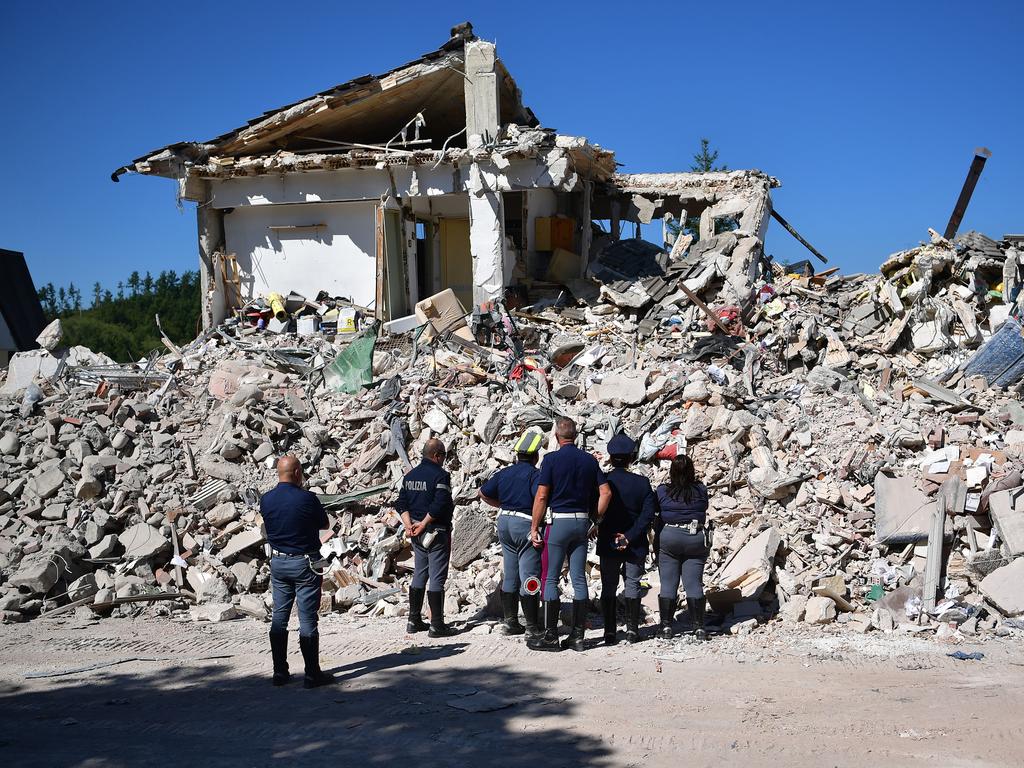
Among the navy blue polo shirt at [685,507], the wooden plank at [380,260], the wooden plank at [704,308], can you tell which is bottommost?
the navy blue polo shirt at [685,507]

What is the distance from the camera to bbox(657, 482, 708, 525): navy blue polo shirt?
21.9ft

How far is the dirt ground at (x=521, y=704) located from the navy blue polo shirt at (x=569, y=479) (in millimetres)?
1116

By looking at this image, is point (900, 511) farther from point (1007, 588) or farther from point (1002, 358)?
point (1002, 358)

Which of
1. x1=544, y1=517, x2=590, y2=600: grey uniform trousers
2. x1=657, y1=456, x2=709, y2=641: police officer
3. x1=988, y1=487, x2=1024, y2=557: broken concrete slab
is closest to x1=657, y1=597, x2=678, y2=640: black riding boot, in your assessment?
x1=657, y1=456, x2=709, y2=641: police officer

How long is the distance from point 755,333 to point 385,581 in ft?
22.6

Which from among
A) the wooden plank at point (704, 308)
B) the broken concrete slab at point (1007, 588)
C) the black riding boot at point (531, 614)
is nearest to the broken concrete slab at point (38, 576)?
the black riding boot at point (531, 614)

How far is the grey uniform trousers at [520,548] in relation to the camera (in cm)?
664

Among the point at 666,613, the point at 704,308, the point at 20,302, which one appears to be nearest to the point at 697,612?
the point at 666,613

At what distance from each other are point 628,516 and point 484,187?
9444 mm

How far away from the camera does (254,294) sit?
54.4 feet

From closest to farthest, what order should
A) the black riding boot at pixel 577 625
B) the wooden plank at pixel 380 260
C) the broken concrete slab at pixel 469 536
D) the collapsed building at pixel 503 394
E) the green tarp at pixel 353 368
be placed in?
the black riding boot at pixel 577 625
the collapsed building at pixel 503 394
the broken concrete slab at pixel 469 536
the green tarp at pixel 353 368
the wooden plank at pixel 380 260

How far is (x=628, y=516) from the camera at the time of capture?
6.71 meters

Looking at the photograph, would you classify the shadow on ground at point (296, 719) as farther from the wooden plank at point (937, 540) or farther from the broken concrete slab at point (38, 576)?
the wooden plank at point (937, 540)

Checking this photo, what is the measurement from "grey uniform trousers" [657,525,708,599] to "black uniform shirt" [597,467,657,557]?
0.19m
